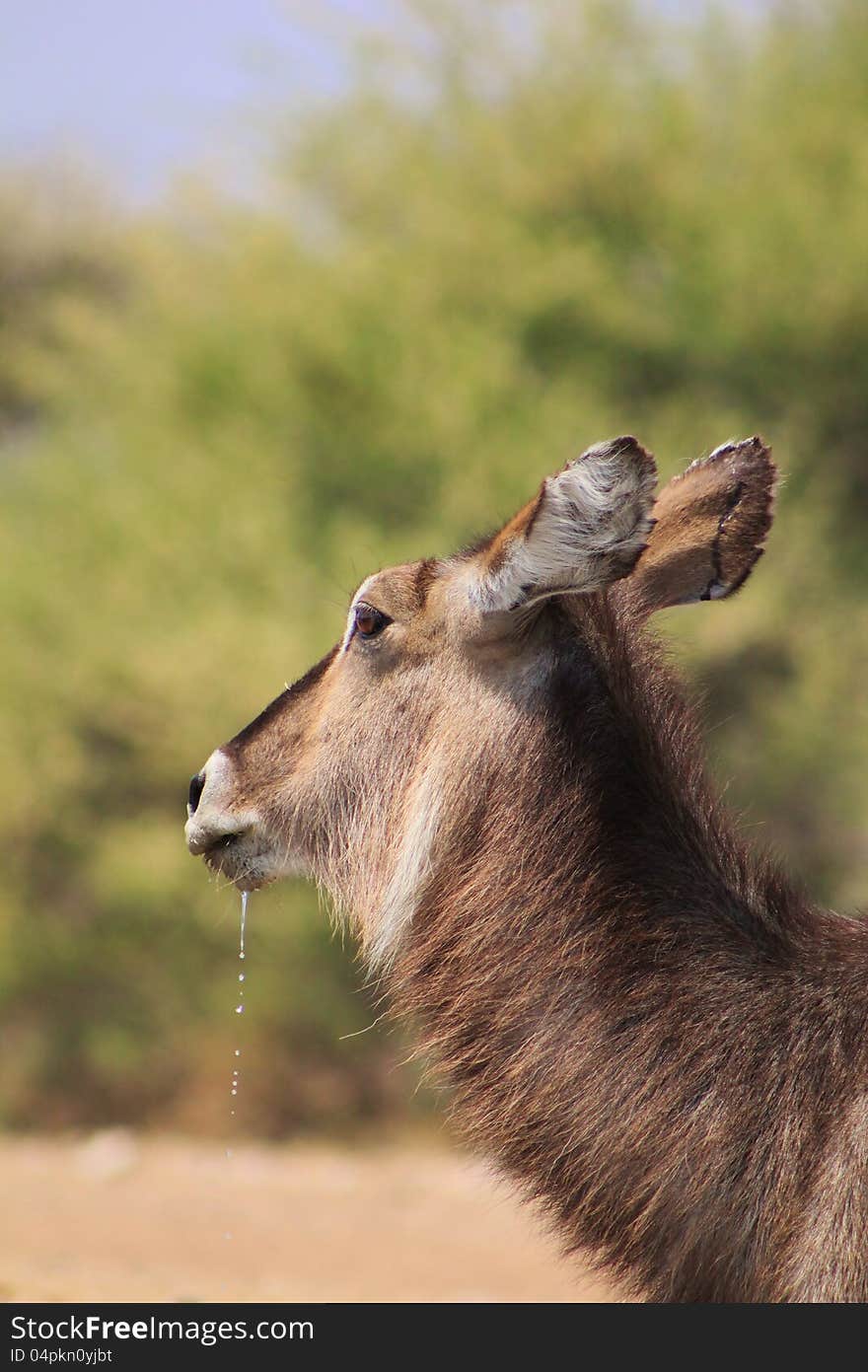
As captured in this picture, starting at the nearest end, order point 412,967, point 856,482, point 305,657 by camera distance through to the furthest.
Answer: point 412,967 < point 305,657 < point 856,482

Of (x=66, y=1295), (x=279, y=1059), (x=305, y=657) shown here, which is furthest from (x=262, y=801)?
(x=279, y=1059)

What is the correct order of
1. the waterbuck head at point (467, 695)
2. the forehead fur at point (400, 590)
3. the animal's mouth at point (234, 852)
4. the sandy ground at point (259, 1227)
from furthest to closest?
the sandy ground at point (259, 1227)
the animal's mouth at point (234, 852)
the forehead fur at point (400, 590)
the waterbuck head at point (467, 695)

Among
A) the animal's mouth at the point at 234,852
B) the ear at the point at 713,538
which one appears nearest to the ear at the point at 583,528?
the ear at the point at 713,538

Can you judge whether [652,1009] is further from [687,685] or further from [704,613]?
[704,613]

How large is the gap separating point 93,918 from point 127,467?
4.00 meters

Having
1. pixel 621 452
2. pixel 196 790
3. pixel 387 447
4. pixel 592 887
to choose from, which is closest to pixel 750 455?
pixel 621 452

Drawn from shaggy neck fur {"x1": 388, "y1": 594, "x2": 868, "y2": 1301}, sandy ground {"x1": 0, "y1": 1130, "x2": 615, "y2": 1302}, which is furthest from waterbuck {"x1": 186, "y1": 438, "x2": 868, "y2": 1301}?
sandy ground {"x1": 0, "y1": 1130, "x2": 615, "y2": 1302}

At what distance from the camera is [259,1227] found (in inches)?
442

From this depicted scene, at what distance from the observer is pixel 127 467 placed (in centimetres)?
1557

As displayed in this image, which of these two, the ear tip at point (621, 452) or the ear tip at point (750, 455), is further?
the ear tip at point (750, 455)

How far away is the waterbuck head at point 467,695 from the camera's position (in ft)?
13.3

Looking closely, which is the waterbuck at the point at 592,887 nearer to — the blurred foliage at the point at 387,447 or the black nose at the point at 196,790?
the black nose at the point at 196,790

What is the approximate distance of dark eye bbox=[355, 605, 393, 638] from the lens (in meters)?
4.61

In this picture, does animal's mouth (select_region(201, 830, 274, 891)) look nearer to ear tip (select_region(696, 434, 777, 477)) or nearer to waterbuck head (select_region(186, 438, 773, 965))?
waterbuck head (select_region(186, 438, 773, 965))
